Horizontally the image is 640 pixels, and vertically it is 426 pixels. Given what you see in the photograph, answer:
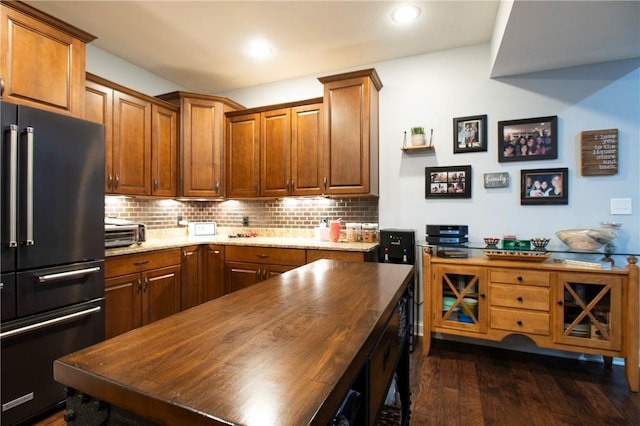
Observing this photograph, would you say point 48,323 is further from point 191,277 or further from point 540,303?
point 540,303

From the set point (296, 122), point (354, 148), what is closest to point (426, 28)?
point (354, 148)

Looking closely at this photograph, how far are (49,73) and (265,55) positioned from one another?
1772mm

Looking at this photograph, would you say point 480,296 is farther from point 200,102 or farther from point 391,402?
point 200,102

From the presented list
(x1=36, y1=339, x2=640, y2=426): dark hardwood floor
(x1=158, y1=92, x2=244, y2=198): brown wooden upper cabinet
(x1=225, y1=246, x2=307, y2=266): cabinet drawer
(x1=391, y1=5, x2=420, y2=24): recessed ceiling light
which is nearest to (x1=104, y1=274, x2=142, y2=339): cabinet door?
(x1=36, y1=339, x2=640, y2=426): dark hardwood floor

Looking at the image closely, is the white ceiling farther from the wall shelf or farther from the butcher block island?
the butcher block island

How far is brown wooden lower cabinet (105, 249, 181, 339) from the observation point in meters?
2.47

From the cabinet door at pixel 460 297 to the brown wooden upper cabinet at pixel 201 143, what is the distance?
2.58 m

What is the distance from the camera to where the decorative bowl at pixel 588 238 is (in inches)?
89.2

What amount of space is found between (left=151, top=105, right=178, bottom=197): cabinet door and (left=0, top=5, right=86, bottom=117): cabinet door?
3.09 feet

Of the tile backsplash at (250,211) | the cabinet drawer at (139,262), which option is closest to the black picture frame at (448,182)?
the tile backsplash at (250,211)

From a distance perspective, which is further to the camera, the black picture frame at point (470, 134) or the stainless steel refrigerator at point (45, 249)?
the black picture frame at point (470, 134)

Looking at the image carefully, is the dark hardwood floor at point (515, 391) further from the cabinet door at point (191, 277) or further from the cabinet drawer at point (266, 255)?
the cabinet door at point (191, 277)

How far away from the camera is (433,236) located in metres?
2.73

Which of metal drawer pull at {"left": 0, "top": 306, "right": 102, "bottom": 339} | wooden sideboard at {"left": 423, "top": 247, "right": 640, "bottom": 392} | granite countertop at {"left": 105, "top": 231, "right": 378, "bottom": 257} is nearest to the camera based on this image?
metal drawer pull at {"left": 0, "top": 306, "right": 102, "bottom": 339}
